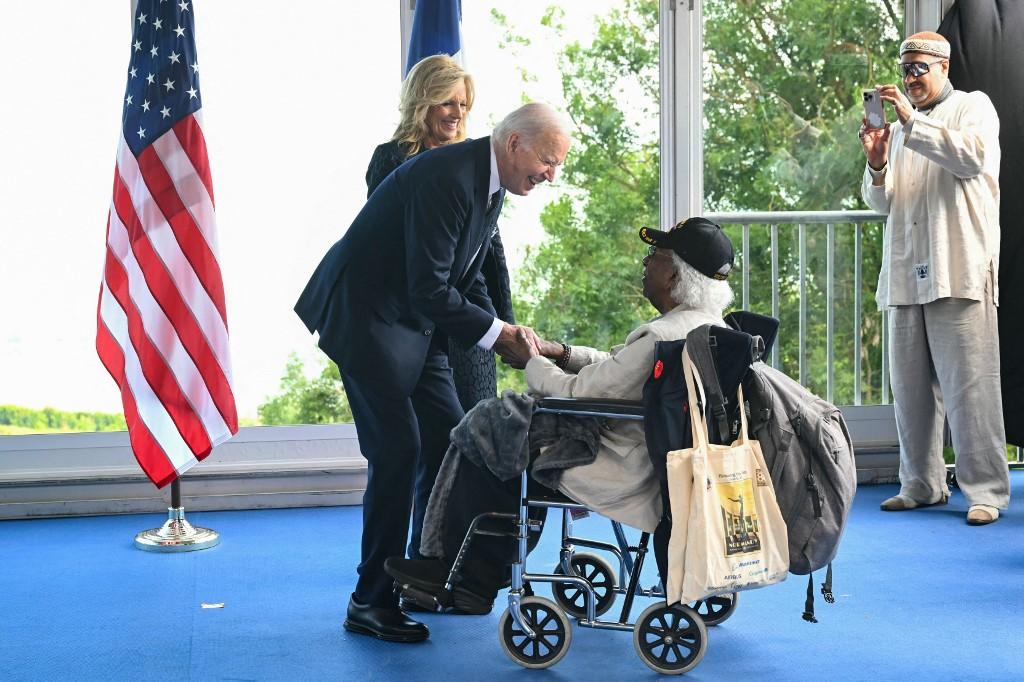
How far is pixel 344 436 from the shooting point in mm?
4781

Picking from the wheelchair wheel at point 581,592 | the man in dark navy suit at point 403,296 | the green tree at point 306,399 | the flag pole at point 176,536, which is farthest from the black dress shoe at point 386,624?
the green tree at point 306,399

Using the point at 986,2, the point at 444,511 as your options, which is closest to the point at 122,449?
the point at 444,511

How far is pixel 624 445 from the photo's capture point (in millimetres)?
2625

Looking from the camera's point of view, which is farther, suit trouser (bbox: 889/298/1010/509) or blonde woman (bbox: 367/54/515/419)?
suit trouser (bbox: 889/298/1010/509)

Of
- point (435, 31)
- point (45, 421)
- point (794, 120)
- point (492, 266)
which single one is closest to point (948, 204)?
point (794, 120)

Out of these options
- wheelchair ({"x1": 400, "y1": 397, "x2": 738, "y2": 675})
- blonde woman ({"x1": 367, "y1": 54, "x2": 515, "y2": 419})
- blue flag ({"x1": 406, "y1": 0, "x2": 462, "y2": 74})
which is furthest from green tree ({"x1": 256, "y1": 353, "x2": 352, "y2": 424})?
wheelchair ({"x1": 400, "y1": 397, "x2": 738, "y2": 675})

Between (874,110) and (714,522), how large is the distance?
2391mm

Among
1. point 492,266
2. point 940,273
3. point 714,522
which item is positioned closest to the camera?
point 714,522

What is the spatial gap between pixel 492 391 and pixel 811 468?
3.90ft

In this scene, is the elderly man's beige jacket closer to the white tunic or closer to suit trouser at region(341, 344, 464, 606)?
suit trouser at region(341, 344, 464, 606)

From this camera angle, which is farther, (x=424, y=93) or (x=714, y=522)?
(x=424, y=93)

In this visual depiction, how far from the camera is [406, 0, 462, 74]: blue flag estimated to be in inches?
173

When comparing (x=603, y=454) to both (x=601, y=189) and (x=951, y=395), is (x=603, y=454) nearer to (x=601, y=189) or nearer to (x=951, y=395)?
→ (x=951, y=395)

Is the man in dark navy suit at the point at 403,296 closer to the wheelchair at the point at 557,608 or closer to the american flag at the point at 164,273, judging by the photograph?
the wheelchair at the point at 557,608
